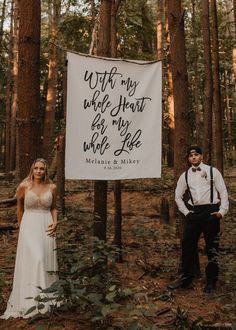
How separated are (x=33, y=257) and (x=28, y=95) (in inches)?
94.4

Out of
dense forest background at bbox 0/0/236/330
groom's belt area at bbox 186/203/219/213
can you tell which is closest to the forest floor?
dense forest background at bbox 0/0/236/330

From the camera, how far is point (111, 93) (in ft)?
20.4

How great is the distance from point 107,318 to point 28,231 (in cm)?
164

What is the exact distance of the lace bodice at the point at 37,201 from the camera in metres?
6.10

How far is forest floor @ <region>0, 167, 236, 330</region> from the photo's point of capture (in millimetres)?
5457

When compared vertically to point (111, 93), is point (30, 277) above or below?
below

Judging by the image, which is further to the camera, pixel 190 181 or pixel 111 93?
pixel 190 181

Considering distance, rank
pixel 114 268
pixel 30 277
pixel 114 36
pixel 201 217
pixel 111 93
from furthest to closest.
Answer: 1. pixel 114 36
2. pixel 114 268
3. pixel 201 217
4. pixel 111 93
5. pixel 30 277

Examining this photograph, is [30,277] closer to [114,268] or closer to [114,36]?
[114,268]

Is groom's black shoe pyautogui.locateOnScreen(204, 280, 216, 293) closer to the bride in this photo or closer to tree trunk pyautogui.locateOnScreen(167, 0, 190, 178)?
tree trunk pyautogui.locateOnScreen(167, 0, 190, 178)

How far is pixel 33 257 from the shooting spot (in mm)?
5906

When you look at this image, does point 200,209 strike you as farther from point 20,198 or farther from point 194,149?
point 20,198

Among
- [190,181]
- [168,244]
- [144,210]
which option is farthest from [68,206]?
[190,181]

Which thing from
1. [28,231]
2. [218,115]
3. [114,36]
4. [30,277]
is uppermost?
[114,36]
